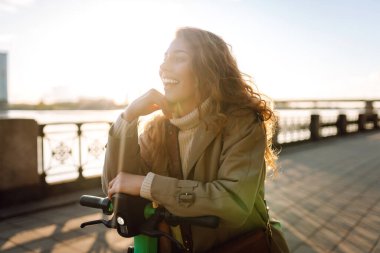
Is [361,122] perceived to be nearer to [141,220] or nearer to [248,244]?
[248,244]

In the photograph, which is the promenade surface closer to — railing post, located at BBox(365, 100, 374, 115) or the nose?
the nose

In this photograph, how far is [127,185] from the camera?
68.4 inches

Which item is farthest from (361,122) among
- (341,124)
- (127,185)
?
(127,185)

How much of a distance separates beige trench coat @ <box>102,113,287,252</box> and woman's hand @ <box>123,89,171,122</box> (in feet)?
0.16

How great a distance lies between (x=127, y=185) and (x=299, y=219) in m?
4.22

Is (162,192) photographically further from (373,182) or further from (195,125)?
(373,182)

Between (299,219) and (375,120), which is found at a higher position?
(375,120)

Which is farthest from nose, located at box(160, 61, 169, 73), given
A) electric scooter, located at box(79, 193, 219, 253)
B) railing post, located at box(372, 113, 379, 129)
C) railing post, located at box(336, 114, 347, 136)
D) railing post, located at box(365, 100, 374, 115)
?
railing post, located at box(365, 100, 374, 115)

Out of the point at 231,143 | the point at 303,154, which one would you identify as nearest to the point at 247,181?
the point at 231,143

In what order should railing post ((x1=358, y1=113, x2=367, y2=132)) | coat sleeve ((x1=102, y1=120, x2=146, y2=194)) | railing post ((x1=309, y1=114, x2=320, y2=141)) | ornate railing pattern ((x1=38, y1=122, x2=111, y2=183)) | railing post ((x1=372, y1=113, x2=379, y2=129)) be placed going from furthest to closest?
railing post ((x1=372, y1=113, x2=379, y2=129)) < railing post ((x1=358, y1=113, x2=367, y2=132)) < railing post ((x1=309, y1=114, x2=320, y2=141)) < ornate railing pattern ((x1=38, y1=122, x2=111, y2=183)) < coat sleeve ((x1=102, y1=120, x2=146, y2=194))

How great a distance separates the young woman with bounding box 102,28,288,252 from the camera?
171cm

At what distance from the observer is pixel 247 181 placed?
1.74 metres

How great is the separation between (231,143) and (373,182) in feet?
23.3

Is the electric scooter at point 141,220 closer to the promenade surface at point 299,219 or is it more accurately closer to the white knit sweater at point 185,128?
the white knit sweater at point 185,128
